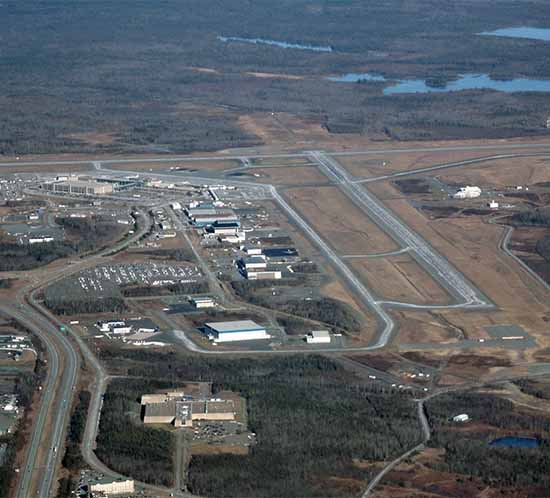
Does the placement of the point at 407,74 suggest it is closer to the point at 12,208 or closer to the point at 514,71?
the point at 514,71

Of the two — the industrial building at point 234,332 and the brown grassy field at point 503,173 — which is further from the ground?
the brown grassy field at point 503,173

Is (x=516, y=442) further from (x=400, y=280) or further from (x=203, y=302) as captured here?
(x=400, y=280)

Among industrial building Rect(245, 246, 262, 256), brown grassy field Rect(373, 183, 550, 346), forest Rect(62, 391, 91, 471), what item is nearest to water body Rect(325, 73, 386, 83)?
brown grassy field Rect(373, 183, 550, 346)


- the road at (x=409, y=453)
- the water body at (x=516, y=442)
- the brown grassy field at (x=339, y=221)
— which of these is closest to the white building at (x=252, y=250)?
the brown grassy field at (x=339, y=221)

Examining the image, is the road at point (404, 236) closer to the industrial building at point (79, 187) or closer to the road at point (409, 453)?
the industrial building at point (79, 187)

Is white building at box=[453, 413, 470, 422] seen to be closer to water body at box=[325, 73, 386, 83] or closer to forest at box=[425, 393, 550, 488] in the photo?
forest at box=[425, 393, 550, 488]

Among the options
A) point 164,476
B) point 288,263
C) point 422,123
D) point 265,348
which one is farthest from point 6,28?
point 164,476
